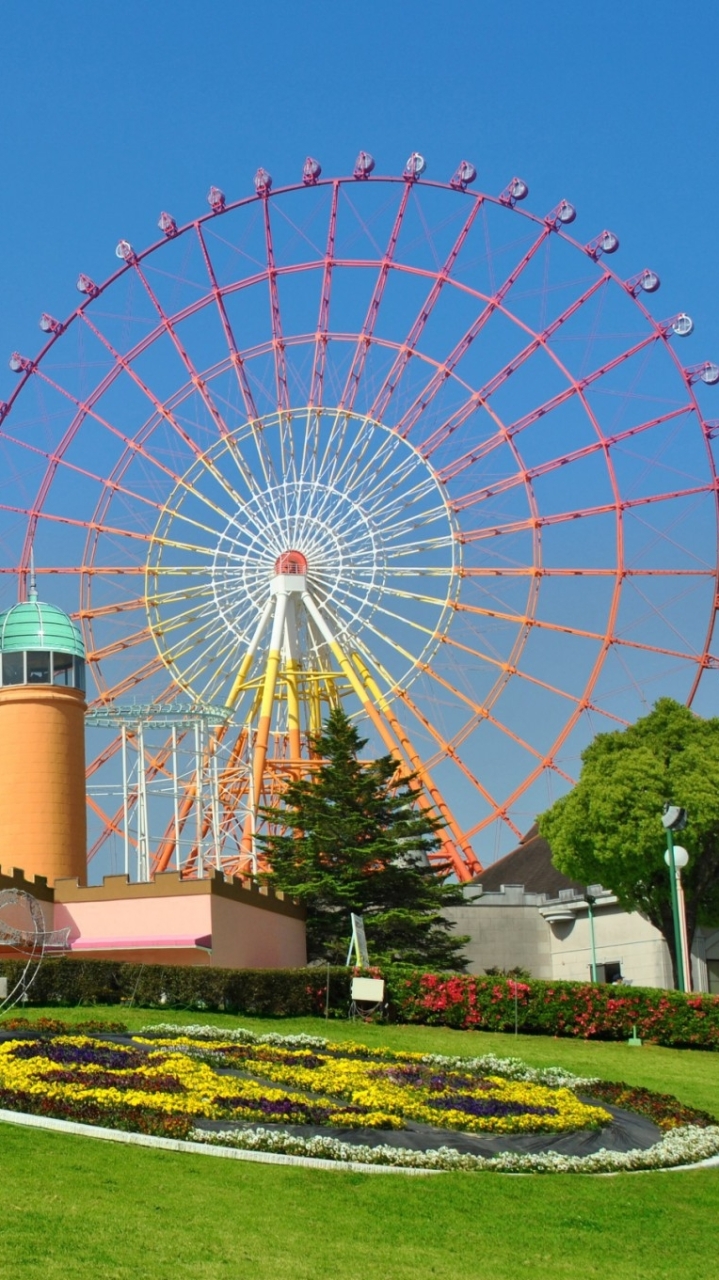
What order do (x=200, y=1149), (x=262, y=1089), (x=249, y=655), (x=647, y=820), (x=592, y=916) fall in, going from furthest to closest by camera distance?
(x=249, y=655) → (x=592, y=916) → (x=647, y=820) → (x=262, y=1089) → (x=200, y=1149)

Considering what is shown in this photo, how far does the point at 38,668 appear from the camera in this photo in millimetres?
40219

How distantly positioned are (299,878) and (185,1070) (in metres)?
22.7

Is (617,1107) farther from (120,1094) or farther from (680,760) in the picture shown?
(680,760)

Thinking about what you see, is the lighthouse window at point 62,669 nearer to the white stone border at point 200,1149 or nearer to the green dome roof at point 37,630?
the green dome roof at point 37,630

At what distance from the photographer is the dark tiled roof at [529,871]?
59469 millimetres

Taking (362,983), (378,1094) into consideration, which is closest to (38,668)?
(362,983)

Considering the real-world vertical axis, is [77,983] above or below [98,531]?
below

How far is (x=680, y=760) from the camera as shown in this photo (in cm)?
4841

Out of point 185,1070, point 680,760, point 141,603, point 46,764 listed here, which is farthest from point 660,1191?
point 141,603

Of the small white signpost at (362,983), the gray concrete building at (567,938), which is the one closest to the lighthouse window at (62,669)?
the small white signpost at (362,983)

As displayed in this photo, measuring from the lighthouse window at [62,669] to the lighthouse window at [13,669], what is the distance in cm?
73

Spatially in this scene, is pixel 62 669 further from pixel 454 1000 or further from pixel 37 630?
pixel 454 1000

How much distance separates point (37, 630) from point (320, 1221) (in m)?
28.2

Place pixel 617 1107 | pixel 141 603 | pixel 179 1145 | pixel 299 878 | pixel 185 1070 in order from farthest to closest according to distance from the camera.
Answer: pixel 141 603 → pixel 299 878 → pixel 617 1107 → pixel 185 1070 → pixel 179 1145
